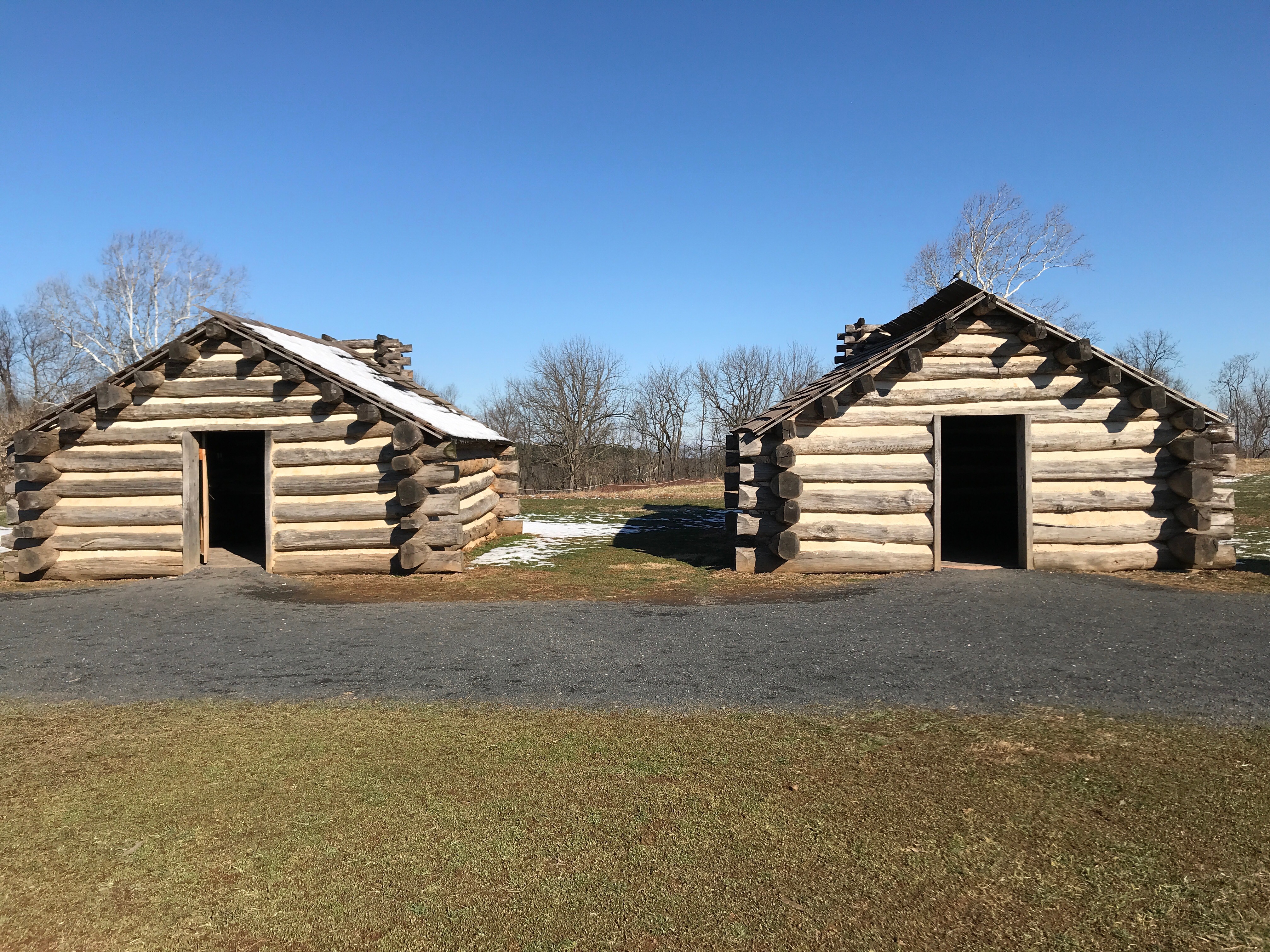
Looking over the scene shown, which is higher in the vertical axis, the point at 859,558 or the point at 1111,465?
the point at 1111,465

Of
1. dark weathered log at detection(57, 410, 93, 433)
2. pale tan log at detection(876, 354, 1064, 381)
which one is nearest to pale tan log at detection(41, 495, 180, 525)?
dark weathered log at detection(57, 410, 93, 433)

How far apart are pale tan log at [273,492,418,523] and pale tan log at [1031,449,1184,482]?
10179mm

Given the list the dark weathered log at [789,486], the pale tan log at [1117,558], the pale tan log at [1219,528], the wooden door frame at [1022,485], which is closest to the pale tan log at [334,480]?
the dark weathered log at [789,486]

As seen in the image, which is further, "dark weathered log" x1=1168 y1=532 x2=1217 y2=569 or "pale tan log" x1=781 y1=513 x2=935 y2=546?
"pale tan log" x1=781 y1=513 x2=935 y2=546

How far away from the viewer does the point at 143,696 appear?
6074 mm

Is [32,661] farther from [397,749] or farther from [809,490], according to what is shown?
[809,490]

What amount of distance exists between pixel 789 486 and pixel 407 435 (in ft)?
19.5

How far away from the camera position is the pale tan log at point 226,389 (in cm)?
1220

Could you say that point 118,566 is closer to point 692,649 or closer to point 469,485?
point 469,485

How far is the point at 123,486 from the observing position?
12.1 meters

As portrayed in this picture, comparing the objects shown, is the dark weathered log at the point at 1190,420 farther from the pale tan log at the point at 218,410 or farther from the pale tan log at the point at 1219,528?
the pale tan log at the point at 218,410

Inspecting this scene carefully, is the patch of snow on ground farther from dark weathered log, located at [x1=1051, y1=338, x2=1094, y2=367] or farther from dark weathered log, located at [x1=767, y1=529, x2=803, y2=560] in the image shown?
dark weathered log, located at [x1=1051, y1=338, x2=1094, y2=367]

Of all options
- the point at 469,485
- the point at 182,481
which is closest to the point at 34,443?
the point at 182,481

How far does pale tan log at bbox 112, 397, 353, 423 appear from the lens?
12195mm
